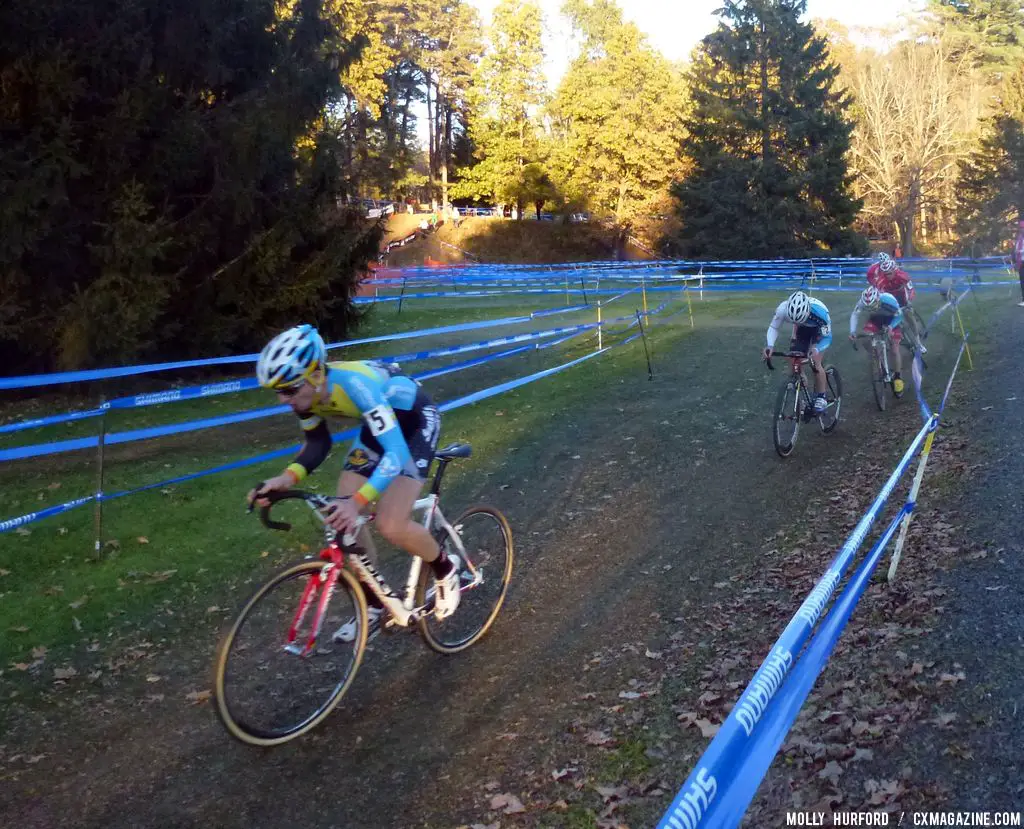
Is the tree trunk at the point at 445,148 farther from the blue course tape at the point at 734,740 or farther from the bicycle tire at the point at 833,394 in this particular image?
the blue course tape at the point at 734,740

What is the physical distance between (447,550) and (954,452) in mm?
6348

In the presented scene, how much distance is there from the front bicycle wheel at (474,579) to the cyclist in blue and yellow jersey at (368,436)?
15 cm

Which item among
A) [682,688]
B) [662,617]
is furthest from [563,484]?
[682,688]

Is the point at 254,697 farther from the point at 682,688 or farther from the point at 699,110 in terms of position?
the point at 699,110

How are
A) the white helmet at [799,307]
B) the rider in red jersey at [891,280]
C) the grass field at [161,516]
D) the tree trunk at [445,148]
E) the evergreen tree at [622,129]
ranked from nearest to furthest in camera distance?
the grass field at [161,516] < the white helmet at [799,307] < the rider in red jersey at [891,280] < the evergreen tree at [622,129] < the tree trunk at [445,148]

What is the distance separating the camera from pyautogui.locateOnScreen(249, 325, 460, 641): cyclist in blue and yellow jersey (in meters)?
4.48

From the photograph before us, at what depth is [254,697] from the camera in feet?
15.8

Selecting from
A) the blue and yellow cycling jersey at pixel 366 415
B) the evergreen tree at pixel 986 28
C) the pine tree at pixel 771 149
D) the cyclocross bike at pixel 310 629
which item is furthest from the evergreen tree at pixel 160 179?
the evergreen tree at pixel 986 28

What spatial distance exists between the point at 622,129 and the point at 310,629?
2078 inches

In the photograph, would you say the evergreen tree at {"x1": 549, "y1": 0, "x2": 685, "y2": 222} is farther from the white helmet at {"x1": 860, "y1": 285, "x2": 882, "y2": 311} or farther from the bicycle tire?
the bicycle tire

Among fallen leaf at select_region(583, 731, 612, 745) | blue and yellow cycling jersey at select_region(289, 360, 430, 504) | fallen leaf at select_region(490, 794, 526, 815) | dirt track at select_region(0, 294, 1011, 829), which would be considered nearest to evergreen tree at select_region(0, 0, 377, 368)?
dirt track at select_region(0, 294, 1011, 829)

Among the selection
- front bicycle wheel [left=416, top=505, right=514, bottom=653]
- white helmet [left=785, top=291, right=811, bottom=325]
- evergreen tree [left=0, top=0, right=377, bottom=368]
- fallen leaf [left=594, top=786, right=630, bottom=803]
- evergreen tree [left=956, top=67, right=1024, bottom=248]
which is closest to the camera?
fallen leaf [left=594, top=786, right=630, bottom=803]

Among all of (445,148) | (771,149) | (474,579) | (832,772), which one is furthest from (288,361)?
(445,148)

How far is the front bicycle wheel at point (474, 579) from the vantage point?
5633 mm
